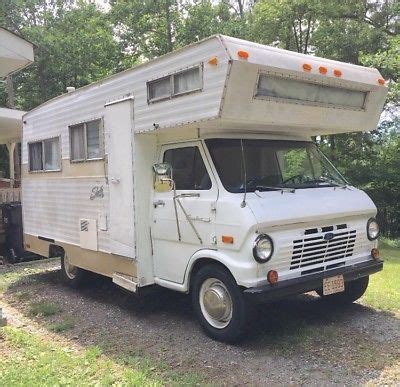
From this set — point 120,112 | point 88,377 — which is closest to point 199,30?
point 120,112

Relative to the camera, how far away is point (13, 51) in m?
6.21

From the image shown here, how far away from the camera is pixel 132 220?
571 cm

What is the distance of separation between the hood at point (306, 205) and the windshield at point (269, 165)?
16 cm

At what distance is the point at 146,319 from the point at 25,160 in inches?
163

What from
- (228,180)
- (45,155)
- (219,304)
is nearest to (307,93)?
(228,180)

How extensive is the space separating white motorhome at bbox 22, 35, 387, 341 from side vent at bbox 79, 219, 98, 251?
32mm

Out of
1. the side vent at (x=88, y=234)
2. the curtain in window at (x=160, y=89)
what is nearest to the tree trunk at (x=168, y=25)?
the side vent at (x=88, y=234)

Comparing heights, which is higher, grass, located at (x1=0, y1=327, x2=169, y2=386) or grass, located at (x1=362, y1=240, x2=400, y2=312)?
grass, located at (x1=362, y1=240, x2=400, y2=312)

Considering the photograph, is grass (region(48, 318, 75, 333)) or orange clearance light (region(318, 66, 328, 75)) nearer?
orange clearance light (region(318, 66, 328, 75))

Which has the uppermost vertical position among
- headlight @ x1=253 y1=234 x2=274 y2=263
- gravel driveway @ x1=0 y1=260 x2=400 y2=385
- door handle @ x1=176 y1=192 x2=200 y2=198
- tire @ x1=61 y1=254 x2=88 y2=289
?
door handle @ x1=176 y1=192 x2=200 y2=198

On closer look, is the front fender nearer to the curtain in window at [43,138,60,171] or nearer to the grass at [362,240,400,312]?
the grass at [362,240,400,312]

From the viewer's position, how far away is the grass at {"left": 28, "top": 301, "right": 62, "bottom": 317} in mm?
6363

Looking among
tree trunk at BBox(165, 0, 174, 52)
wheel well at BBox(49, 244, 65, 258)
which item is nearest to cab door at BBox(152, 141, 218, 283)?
wheel well at BBox(49, 244, 65, 258)

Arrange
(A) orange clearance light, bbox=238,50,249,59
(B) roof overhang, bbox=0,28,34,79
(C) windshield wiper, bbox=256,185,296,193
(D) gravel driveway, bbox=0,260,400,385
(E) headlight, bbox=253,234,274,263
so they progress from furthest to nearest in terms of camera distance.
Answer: (B) roof overhang, bbox=0,28,34,79 < (C) windshield wiper, bbox=256,185,296,193 < (E) headlight, bbox=253,234,274,263 < (A) orange clearance light, bbox=238,50,249,59 < (D) gravel driveway, bbox=0,260,400,385
